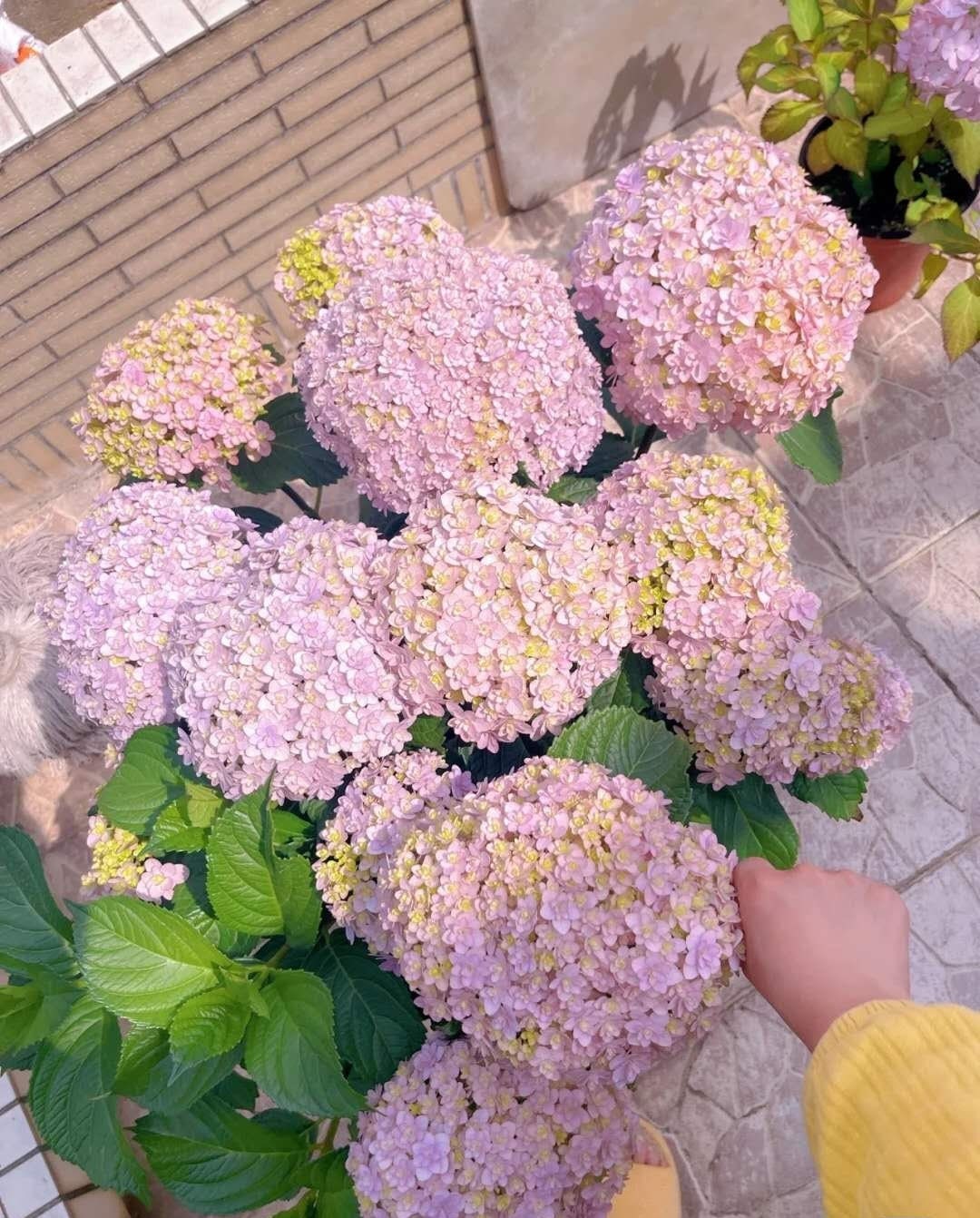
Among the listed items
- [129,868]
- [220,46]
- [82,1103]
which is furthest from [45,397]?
[82,1103]

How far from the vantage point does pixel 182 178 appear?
7.61ft

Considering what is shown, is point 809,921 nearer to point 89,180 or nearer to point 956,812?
point 956,812

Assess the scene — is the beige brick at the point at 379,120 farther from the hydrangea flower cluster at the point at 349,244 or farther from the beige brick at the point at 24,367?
the hydrangea flower cluster at the point at 349,244

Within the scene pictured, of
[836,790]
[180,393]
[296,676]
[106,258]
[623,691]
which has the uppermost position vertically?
[106,258]

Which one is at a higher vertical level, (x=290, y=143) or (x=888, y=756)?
(x=290, y=143)

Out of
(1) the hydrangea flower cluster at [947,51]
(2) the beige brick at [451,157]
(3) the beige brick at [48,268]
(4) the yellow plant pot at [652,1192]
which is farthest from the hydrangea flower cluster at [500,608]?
(2) the beige brick at [451,157]

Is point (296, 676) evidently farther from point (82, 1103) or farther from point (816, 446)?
point (816, 446)

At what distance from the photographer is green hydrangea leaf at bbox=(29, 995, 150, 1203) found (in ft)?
3.82

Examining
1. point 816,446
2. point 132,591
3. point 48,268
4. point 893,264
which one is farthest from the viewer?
point 893,264

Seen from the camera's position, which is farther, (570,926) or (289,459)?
(289,459)

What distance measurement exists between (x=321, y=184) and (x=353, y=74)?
32cm

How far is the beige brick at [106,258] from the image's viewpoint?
7.72 ft

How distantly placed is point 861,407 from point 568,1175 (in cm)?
232

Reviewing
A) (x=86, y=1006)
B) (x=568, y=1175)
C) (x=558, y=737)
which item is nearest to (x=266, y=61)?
(x=558, y=737)
